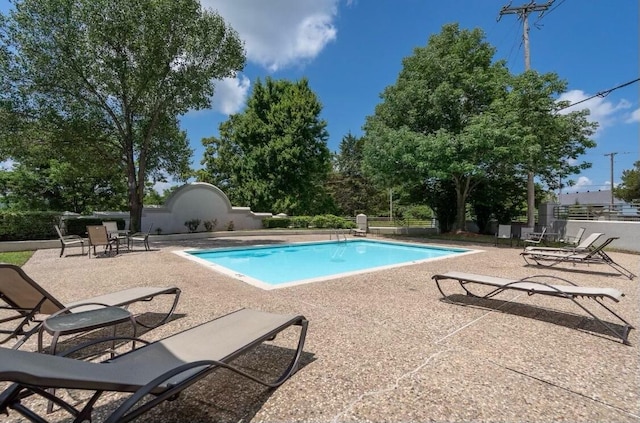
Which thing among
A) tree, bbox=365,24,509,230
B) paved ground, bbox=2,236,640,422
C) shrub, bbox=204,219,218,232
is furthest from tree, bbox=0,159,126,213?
paved ground, bbox=2,236,640,422

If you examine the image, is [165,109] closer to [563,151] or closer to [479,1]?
[479,1]

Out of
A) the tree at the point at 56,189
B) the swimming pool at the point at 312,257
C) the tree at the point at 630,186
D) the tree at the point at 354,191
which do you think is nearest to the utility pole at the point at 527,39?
the swimming pool at the point at 312,257

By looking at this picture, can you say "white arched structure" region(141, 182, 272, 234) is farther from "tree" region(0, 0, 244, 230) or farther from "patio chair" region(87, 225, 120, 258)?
"patio chair" region(87, 225, 120, 258)

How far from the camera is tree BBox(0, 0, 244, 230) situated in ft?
38.9

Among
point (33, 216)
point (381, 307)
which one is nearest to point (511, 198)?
point (381, 307)

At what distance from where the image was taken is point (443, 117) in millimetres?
16188

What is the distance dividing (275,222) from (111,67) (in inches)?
469

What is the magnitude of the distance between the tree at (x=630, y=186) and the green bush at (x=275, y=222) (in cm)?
3529

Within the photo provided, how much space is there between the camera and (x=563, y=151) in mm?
17938

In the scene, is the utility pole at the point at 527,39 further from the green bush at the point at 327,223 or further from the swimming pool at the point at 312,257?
the green bush at the point at 327,223

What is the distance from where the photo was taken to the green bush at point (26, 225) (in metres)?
11.7

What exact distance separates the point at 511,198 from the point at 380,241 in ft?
30.5

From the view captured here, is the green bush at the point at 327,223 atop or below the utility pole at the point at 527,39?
below

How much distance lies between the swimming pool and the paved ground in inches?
89.6
